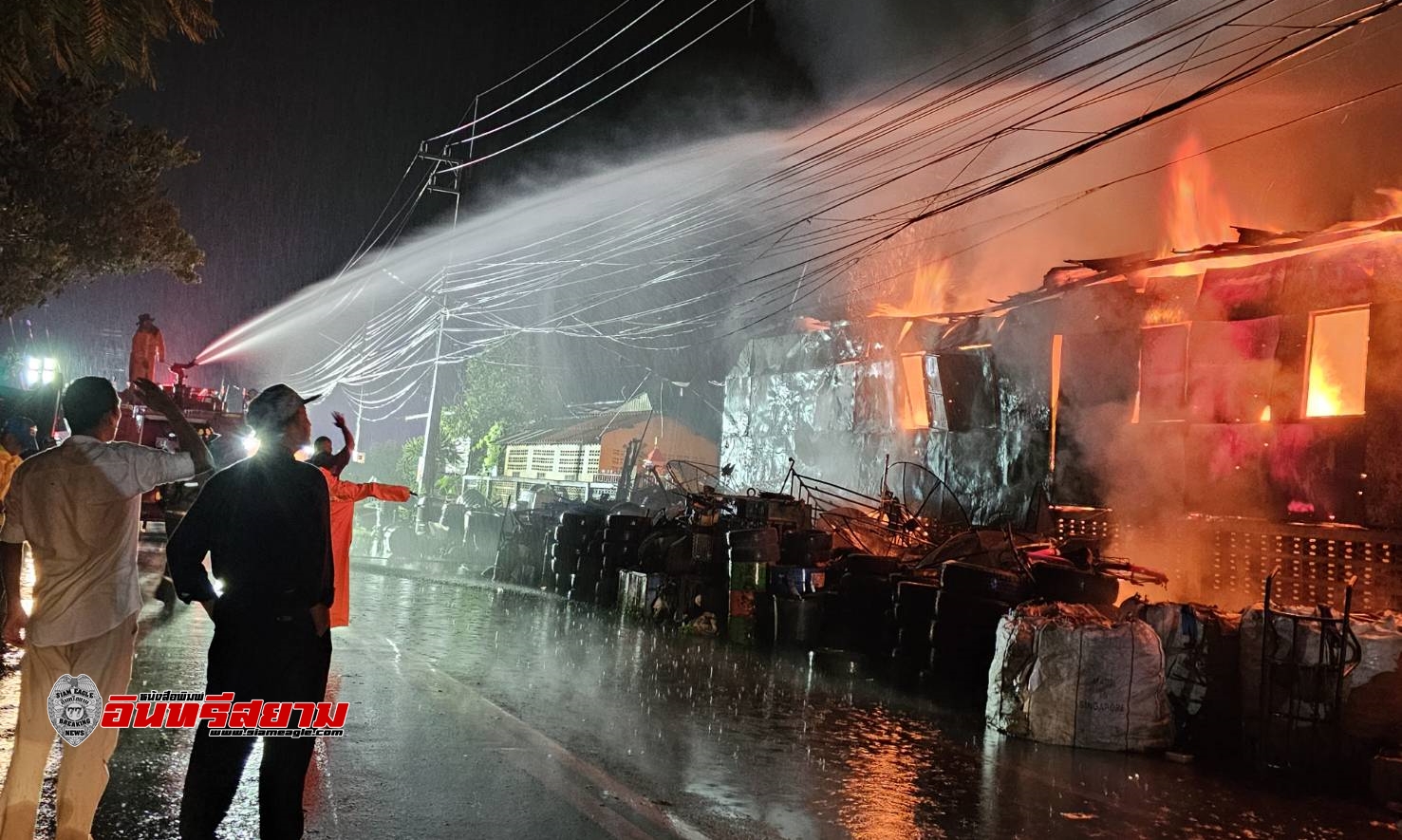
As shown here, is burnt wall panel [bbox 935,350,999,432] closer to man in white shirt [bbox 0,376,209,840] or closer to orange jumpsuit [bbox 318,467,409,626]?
orange jumpsuit [bbox 318,467,409,626]

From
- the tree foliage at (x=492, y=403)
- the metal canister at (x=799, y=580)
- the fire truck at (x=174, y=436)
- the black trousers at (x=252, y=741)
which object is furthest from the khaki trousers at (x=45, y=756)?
the tree foliage at (x=492, y=403)

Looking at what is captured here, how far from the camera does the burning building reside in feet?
37.1

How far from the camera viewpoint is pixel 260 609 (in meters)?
3.51

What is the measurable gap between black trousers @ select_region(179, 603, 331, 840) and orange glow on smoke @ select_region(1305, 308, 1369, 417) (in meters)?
12.4

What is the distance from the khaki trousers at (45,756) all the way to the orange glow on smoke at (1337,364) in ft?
42.6

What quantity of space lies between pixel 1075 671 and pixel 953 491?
9.84m

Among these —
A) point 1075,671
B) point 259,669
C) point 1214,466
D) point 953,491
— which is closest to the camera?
point 259,669

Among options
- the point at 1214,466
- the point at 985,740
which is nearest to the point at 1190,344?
the point at 1214,466

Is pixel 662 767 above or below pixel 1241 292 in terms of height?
below

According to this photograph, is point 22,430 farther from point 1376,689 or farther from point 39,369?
point 39,369

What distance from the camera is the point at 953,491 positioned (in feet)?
55.5

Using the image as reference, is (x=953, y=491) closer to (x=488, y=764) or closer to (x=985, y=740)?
(x=985, y=740)

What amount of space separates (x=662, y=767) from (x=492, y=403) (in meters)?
38.2

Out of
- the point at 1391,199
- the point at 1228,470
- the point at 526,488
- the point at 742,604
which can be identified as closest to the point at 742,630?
the point at 742,604
